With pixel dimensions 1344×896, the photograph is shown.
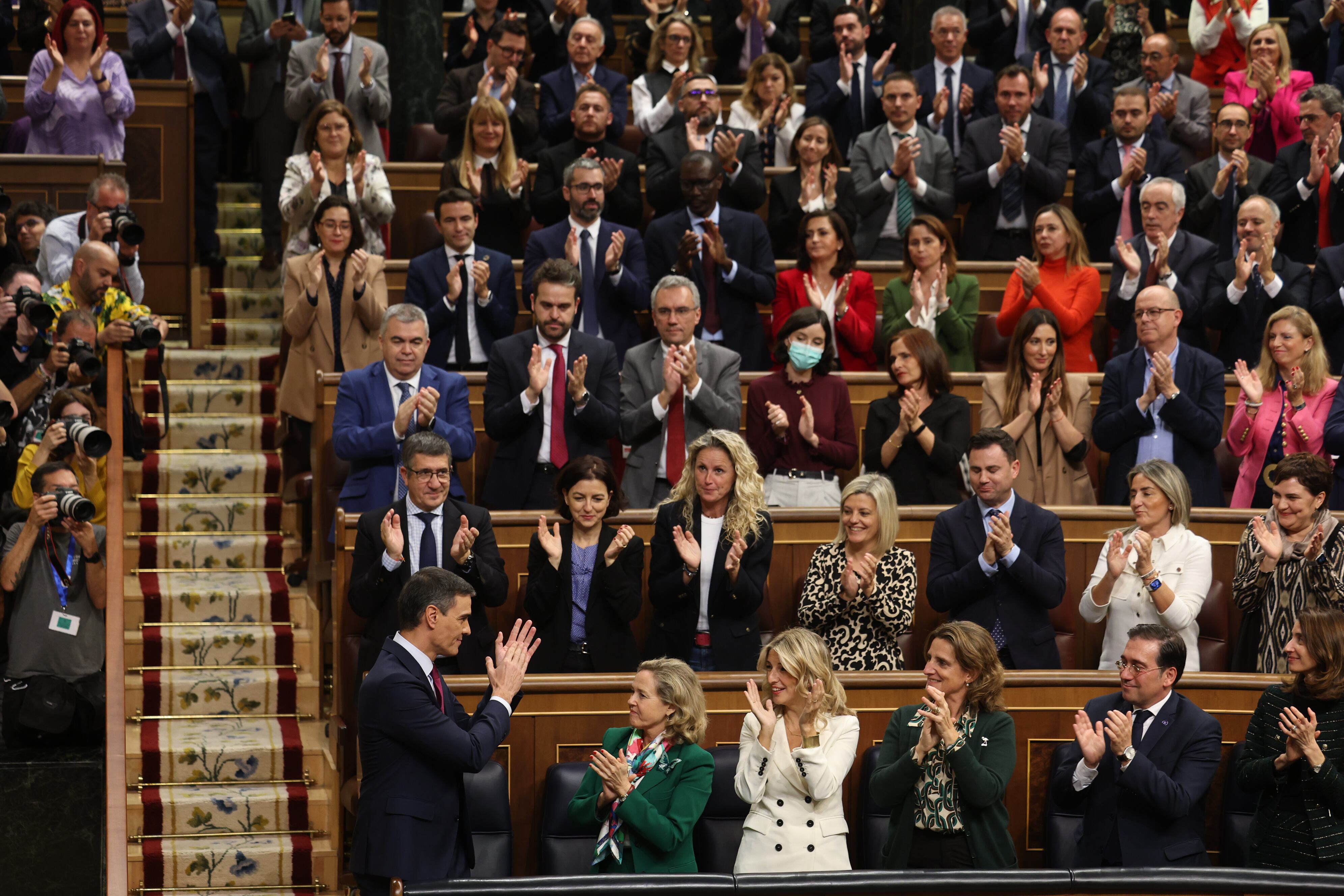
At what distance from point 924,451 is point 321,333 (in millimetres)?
1941

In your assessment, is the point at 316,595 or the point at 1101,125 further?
the point at 1101,125

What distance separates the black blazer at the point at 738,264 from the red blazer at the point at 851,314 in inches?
2.2

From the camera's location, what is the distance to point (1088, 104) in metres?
6.65

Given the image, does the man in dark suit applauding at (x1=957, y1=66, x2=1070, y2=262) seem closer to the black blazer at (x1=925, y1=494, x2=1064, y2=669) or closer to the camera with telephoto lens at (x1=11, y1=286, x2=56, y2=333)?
the black blazer at (x1=925, y1=494, x2=1064, y2=669)

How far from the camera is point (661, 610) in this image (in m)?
4.11

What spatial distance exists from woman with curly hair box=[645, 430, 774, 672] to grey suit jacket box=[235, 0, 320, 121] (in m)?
3.30

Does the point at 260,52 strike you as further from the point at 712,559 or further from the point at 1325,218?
the point at 1325,218

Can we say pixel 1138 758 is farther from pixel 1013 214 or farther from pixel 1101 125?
pixel 1101 125

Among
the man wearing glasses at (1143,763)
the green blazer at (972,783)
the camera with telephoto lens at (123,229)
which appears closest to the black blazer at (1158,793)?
the man wearing glasses at (1143,763)

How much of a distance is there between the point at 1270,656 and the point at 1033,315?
1.23 meters

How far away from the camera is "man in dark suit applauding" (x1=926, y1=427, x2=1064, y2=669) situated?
13.2ft

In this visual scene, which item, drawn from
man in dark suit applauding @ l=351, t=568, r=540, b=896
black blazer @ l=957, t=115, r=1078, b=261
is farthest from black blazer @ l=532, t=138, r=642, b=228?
man in dark suit applauding @ l=351, t=568, r=540, b=896

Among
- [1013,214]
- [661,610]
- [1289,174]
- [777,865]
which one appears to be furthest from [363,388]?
[1289,174]

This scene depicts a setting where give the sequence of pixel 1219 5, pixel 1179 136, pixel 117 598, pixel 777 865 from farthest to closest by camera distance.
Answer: pixel 1219 5
pixel 1179 136
pixel 117 598
pixel 777 865
